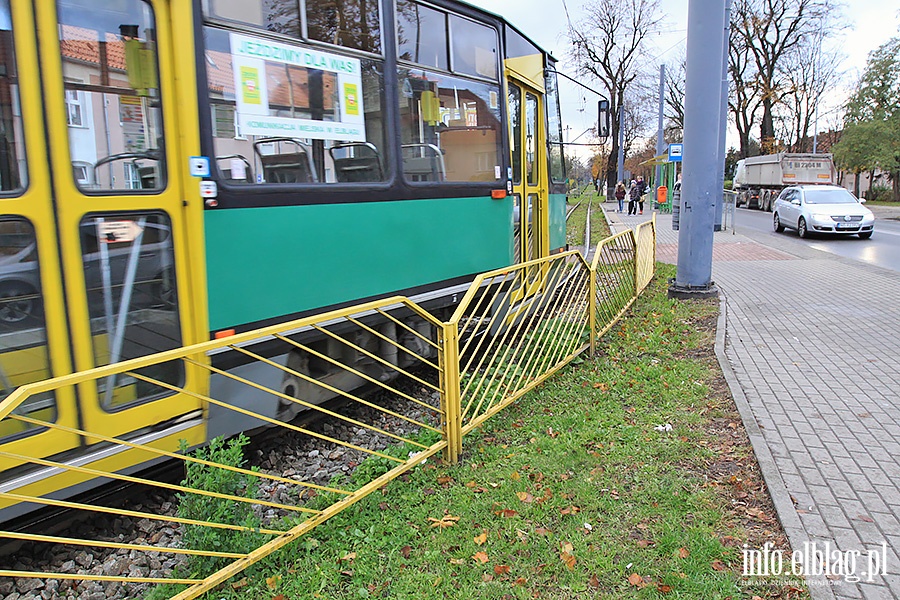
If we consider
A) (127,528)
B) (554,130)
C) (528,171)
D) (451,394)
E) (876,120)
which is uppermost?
(876,120)

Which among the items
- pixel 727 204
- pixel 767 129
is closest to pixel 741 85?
pixel 767 129

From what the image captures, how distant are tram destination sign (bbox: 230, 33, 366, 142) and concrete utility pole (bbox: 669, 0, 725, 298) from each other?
5.80 m

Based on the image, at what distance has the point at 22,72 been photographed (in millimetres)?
2852

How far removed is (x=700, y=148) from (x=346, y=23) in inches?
233

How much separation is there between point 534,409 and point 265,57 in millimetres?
3202

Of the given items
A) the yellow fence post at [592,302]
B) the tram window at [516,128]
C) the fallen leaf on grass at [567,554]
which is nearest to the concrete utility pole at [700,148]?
the tram window at [516,128]

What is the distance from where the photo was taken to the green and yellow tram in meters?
2.94

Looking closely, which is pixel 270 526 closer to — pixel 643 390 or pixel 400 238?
pixel 400 238

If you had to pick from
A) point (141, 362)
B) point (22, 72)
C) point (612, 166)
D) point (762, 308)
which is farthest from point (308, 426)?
point (612, 166)

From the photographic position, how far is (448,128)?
18.4 feet

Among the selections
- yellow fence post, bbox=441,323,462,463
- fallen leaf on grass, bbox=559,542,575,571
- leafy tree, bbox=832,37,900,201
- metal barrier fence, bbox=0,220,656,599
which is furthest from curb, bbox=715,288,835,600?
leafy tree, bbox=832,37,900,201

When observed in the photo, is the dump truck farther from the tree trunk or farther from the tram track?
the tram track

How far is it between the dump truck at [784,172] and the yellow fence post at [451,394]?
108ft

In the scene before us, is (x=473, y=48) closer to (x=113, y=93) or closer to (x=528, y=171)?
(x=528, y=171)
